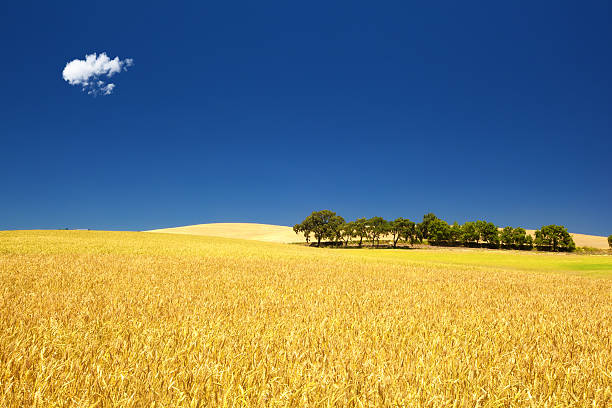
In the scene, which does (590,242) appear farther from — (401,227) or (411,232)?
(401,227)

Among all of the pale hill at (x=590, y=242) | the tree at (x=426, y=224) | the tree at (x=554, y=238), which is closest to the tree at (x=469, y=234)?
the tree at (x=426, y=224)

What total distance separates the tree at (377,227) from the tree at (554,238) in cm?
4581

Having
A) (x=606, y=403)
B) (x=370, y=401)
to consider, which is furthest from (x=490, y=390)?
(x=370, y=401)

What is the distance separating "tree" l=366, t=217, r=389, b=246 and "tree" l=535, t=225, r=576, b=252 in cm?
4581

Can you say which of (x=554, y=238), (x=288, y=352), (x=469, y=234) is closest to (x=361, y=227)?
(x=469, y=234)

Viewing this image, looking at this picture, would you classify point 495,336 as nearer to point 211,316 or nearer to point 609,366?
point 609,366

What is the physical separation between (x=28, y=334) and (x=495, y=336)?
590 cm

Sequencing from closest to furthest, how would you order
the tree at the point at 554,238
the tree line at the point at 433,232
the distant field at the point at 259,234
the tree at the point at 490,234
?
1. the tree at the point at 554,238
2. the tree line at the point at 433,232
3. the tree at the point at 490,234
4. the distant field at the point at 259,234

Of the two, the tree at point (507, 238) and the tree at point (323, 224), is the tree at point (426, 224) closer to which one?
the tree at point (507, 238)

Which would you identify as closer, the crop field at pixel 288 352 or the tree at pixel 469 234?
the crop field at pixel 288 352

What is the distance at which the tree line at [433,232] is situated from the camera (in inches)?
3580

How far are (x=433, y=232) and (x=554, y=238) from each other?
34.5 metres

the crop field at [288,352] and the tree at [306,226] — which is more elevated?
the tree at [306,226]

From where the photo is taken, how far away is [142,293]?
6020mm
